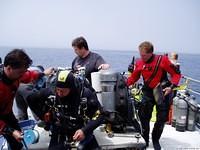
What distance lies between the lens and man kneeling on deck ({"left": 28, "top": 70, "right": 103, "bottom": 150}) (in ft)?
8.82

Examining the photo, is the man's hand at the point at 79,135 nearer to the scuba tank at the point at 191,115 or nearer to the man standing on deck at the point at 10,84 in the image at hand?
the man standing on deck at the point at 10,84

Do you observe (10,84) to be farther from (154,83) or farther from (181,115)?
(181,115)

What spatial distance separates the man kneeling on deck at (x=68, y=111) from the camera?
269 cm

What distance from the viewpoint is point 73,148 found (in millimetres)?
2908

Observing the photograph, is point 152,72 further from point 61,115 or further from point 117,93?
point 61,115

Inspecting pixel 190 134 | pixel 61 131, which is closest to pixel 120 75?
pixel 61 131

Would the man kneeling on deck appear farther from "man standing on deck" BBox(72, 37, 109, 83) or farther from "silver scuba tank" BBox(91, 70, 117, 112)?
"man standing on deck" BBox(72, 37, 109, 83)

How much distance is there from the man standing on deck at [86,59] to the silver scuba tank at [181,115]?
1.37 metres

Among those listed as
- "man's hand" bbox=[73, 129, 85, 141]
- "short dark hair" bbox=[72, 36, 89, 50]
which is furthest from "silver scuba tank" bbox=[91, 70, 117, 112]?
"man's hand" bbox=[73, 129, 85, 141]

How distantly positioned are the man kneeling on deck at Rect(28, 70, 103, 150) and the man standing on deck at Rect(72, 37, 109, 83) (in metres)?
1.17

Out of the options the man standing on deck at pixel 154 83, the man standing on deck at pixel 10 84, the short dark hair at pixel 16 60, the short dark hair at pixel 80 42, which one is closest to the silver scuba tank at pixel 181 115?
the man standing on deck at pixel 154 83

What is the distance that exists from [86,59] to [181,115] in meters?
1.65

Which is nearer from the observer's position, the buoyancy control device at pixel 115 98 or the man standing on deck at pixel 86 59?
the buoyancy control device at pixel 115 98

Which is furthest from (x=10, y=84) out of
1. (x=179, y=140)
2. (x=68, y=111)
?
(x=179, y=140)
